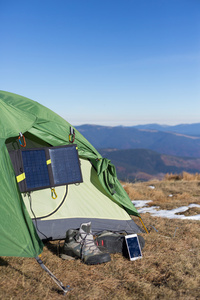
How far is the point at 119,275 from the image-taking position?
3732mm

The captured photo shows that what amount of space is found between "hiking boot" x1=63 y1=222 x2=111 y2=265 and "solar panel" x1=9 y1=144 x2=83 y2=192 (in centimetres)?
89

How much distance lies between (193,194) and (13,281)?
816 cm

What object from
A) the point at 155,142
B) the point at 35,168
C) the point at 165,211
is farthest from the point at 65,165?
the point at 155,142

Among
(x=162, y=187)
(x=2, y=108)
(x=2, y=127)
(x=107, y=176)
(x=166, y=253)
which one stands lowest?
(x=162, y=187)

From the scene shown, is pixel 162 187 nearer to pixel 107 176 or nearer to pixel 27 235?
pixel 107 176

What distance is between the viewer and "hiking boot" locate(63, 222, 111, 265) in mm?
4051

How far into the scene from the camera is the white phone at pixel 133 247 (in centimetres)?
430

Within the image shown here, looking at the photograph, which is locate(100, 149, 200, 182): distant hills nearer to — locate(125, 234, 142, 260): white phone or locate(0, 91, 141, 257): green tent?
locate(0, 91, 141, 257): green tent

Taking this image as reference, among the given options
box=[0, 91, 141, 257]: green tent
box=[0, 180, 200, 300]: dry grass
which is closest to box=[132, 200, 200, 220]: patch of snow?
box=[0, 180, 200, 300]: dry grass

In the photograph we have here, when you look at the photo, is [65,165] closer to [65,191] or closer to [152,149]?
[65,191]

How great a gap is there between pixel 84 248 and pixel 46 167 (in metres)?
1.43

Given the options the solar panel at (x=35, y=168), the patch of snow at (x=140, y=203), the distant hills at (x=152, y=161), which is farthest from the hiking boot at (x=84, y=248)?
the distant hills at (x=152, y=161)

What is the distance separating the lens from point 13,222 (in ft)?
12.1

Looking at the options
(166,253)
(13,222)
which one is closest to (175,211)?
(166,253)
